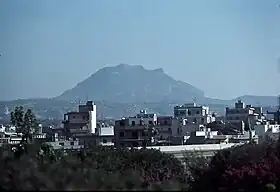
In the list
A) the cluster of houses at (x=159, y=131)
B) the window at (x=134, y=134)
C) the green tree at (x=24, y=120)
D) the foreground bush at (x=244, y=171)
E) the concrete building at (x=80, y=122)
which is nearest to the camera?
the foreground bush at (x=244, y=171)

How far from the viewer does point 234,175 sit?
73.5 ft

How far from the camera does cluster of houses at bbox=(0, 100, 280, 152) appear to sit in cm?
6412

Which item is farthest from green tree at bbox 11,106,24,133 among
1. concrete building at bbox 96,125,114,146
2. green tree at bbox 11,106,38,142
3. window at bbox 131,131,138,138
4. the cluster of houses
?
window at bbox 131,131,138,138

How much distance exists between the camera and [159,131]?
305ft

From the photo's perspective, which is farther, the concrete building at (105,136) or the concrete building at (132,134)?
the concrete building at (105,136)

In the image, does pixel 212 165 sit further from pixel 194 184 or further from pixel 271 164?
pixel 271 164

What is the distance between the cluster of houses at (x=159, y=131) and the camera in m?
64.1

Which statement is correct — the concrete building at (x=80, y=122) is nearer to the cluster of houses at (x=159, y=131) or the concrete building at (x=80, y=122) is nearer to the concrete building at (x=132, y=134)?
the cluster of houses at (x=159, y=131)

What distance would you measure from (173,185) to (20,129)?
6494 centimetres

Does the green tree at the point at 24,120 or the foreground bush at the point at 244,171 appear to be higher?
the green tree at the point at 24,120

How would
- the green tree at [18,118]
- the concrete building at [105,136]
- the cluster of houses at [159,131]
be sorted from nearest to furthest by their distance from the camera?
the cluster of houses at [159,131] → the green tree at [18,118] → the concrete building at [105,136]

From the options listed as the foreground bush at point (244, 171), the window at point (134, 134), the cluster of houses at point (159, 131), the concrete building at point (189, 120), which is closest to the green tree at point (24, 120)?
the cluster of houses at point (159, 131)

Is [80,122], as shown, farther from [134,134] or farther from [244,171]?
[244,171]

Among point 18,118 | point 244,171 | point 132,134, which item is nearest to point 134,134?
point 132,134
